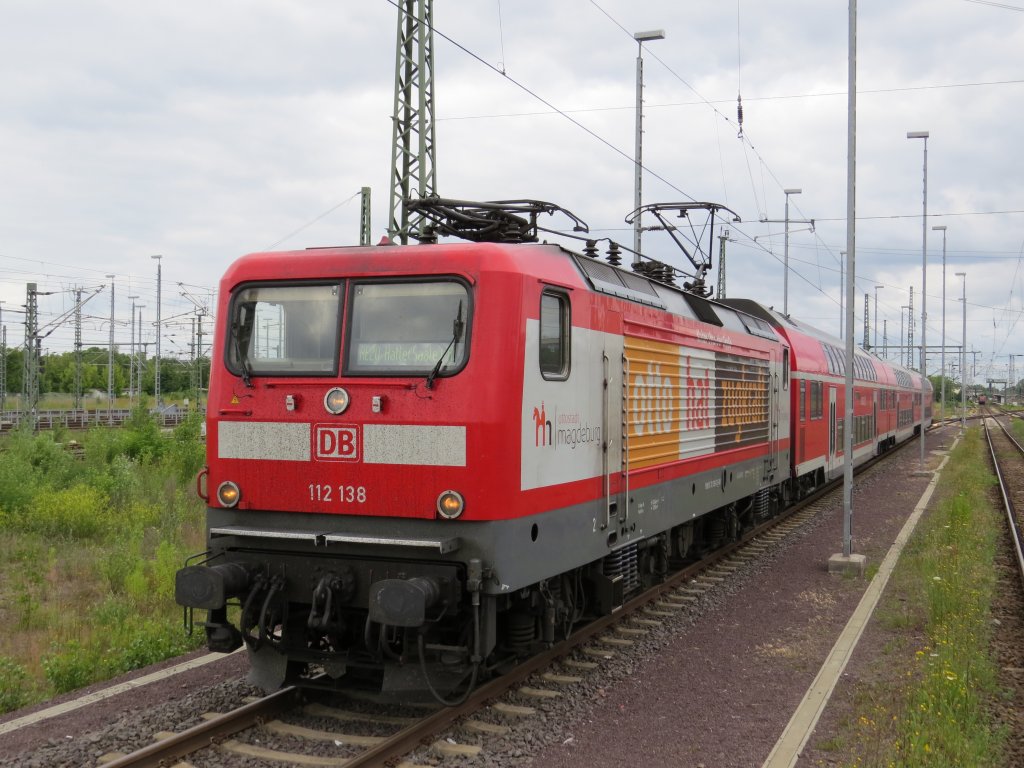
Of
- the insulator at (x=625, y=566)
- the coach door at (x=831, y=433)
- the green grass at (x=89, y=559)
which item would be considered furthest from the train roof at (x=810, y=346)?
the green grass at (x=89, y=559)

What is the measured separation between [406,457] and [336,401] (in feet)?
2.14

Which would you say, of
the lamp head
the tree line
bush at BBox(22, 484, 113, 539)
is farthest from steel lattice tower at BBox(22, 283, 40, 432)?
the tree line

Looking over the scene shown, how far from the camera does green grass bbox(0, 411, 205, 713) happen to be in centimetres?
778

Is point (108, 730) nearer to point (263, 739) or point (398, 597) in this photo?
point (263, 739)

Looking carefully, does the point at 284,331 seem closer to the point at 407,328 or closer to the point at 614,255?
the point at 407,328

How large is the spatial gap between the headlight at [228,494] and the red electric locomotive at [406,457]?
1 centimetres

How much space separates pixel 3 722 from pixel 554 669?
402 centimetres

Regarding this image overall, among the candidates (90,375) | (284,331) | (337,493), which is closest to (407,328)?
(284,331)

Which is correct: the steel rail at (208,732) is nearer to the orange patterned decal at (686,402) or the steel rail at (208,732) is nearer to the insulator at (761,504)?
the orange patterned decal at (686,402)

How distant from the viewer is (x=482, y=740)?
6.00m

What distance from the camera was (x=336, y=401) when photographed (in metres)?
6.29

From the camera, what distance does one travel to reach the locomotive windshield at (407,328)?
6.13 m

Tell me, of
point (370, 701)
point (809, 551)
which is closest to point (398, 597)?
point (370, 701)

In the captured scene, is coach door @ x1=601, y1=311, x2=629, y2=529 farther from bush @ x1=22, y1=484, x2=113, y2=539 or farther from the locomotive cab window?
bush @ x1=22, y1=484, x2=113, y2=539
